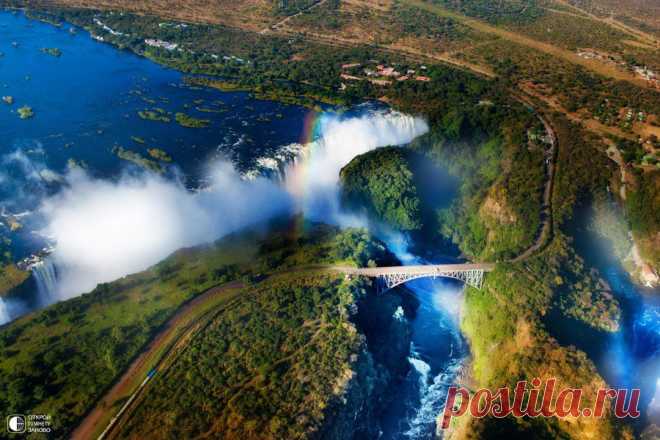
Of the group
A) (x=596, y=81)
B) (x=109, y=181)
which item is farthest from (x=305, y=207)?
(x=596, y=81)

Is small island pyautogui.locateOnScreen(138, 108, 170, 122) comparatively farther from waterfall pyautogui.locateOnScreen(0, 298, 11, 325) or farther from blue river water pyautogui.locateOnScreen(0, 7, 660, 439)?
waterfall pyautogui.locateOnScreen(0, 298, 11, 325)

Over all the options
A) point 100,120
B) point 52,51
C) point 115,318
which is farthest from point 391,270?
point 52,51

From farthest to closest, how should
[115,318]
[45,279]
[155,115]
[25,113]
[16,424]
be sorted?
1. [155,115]
2. [25,113]
3. [45,279]
4. [115,318]
5. [16,424]

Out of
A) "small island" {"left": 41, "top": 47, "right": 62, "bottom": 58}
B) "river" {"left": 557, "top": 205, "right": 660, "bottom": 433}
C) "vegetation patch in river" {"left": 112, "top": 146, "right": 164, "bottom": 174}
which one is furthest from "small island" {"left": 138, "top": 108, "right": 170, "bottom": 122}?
"river" {"left": 557, "top": 205, "right": 660, "bottom": 433}

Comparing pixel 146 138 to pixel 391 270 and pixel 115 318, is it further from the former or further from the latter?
pixel 391 270

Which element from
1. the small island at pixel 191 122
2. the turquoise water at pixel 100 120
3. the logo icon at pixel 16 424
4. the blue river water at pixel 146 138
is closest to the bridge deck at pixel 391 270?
the blue river water at pixel 146 138

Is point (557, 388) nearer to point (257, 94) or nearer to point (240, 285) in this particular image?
point (240, 285)

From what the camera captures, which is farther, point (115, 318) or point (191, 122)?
point (191, 122)
